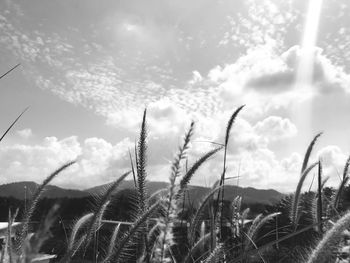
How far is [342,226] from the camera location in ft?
3.52

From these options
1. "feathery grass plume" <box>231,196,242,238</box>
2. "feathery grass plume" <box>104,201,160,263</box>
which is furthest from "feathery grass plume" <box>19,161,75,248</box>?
"feathery grass plume" <box>231,196,242,238</box>

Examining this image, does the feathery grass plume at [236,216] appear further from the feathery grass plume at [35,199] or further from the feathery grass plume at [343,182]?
the feathery grass plume at [35,199]

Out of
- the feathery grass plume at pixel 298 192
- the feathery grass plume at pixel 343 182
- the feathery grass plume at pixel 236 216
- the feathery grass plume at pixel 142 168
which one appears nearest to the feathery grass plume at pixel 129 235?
the feathery grass plume at pixel 142 168

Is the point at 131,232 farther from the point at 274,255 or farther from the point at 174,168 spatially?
the point at 274,255

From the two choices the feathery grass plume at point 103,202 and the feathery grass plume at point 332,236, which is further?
the feathery grass plume at point 103,202

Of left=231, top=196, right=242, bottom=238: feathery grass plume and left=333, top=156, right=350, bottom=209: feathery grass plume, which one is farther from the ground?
left=333, top=156, right=350, bottom=209: feathery grass plume

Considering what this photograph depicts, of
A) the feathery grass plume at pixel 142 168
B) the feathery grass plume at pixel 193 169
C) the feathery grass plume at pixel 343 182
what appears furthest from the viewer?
the feathery grass plume at pixel 343 182

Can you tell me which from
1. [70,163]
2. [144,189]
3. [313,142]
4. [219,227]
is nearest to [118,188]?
[70,163]

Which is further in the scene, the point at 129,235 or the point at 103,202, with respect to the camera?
the point at 103,202

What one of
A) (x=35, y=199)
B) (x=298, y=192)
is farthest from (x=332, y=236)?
(x=298, y=192)

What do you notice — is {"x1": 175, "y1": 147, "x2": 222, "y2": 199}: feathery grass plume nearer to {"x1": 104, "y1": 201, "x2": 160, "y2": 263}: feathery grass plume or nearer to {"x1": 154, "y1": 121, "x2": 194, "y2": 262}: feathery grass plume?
{"x1": 104, "y1": 201, "x2": 160, "y2": 263}: feathery grass plume

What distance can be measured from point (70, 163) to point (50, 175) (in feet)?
0.48

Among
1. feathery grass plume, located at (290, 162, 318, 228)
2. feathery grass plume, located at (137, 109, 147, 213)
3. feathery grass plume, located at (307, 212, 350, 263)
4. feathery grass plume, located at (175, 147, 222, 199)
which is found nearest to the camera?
feathery grass plume, located at (307, 212, 350, 263)

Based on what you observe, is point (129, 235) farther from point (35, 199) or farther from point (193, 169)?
point (35, 199)
